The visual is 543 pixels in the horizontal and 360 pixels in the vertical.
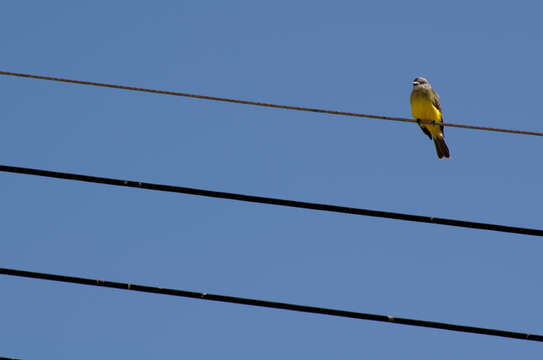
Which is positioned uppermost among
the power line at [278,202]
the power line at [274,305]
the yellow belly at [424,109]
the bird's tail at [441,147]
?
the yellow belly at [424,109]

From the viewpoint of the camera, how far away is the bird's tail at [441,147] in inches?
590

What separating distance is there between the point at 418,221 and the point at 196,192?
1.69 m

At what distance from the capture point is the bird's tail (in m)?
15.0

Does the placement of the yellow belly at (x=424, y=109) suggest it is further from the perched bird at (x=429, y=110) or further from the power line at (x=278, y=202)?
the power line at (x=278, y=202)

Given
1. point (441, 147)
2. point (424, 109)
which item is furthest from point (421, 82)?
point (441, 147)

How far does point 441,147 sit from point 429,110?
2.52ft

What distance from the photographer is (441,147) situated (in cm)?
1502

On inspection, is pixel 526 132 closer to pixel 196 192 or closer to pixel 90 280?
pixel 196 192

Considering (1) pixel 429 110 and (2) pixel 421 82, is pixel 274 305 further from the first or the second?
(2) pixel 421 82

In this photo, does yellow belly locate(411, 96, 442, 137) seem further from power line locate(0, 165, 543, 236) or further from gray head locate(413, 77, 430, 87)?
power line locate(0, 165, 543, 236)

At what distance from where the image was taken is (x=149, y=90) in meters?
7.12

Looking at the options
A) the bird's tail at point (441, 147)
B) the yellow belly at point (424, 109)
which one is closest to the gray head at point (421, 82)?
the yellow belly at point (424, 109)

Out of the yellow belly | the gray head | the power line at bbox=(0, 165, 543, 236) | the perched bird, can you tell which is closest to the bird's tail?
A: the perched bird

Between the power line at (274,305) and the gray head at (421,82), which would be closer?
the power line at (274,305)
